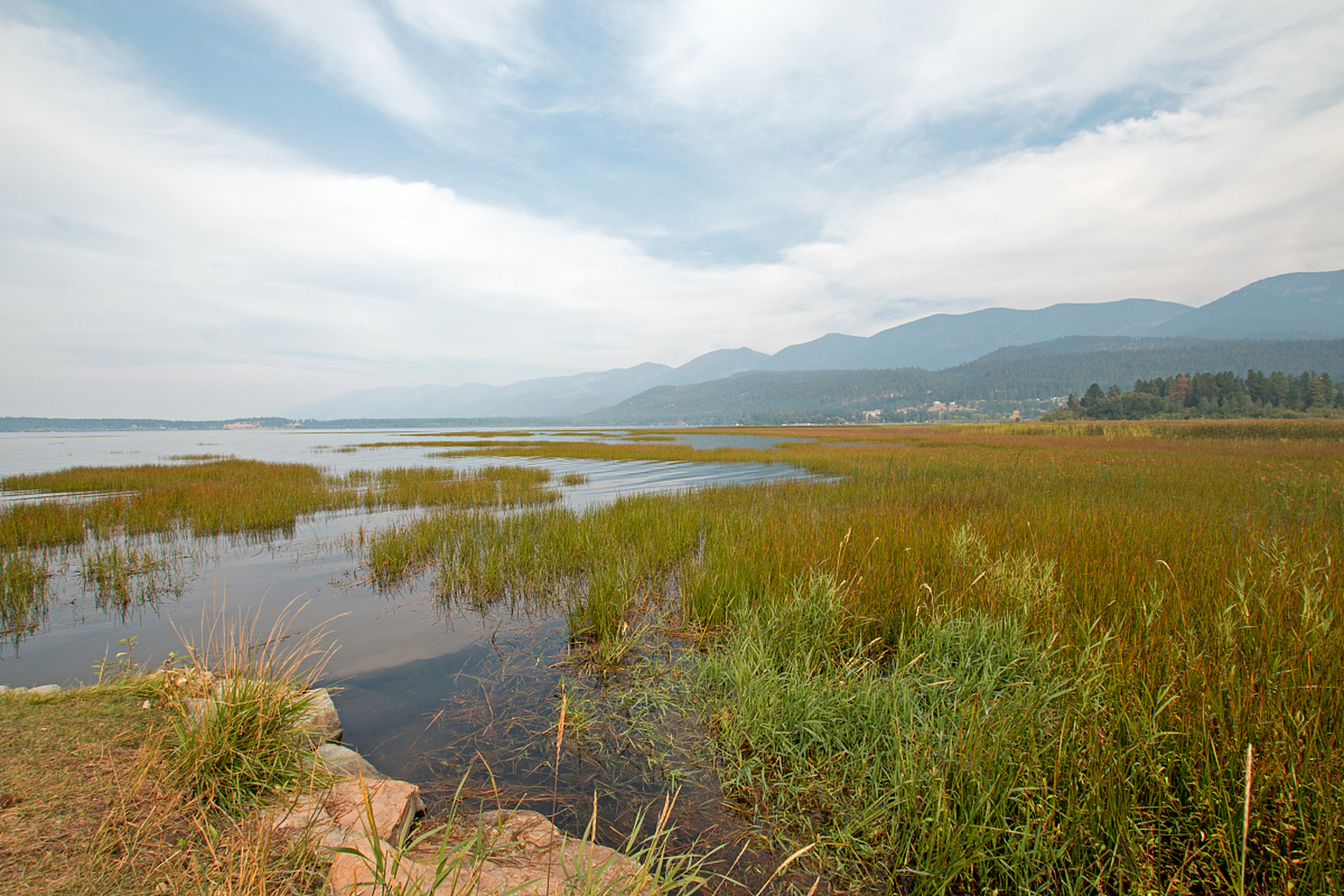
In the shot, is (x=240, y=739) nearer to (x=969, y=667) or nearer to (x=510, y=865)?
(x=510, y=865)

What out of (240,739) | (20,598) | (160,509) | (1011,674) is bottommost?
(1011,674)

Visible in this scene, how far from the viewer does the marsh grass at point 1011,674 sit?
2.57 metres

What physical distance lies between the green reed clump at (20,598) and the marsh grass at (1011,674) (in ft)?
14.1

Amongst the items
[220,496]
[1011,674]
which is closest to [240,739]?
[1011,674]

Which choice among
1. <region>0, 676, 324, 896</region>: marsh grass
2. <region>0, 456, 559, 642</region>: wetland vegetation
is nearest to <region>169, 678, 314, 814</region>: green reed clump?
<region>0, 676, 324, 896</region>: marsh grass

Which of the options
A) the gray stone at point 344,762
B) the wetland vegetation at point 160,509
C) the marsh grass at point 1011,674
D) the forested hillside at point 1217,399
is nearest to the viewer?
the marsh grass at point 1011,674

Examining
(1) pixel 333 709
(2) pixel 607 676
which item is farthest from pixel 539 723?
(1) pixel 333 709

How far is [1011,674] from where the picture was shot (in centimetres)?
421

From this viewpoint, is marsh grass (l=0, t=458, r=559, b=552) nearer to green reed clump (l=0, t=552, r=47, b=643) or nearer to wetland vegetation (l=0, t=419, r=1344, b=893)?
wetland vegetation (l=0, t=419, r=1344, b=893)

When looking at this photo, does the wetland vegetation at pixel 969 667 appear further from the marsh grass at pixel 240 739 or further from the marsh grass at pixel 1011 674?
the marsh grass at pixel 240 739

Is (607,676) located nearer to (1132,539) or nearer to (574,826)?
(574,826)

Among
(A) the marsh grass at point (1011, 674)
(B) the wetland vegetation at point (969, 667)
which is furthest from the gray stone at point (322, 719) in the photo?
(A) the marsh grass at point (1011, 674)

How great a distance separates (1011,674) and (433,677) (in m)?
5.75

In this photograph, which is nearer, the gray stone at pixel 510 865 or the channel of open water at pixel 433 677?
the gray stone at pixel 510 865
